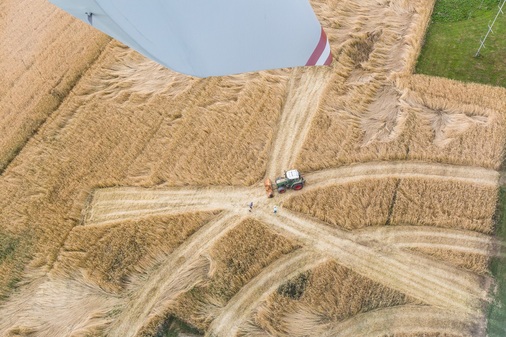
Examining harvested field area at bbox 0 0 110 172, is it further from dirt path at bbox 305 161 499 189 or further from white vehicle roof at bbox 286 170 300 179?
dirt path at bbox 305 161 499 189

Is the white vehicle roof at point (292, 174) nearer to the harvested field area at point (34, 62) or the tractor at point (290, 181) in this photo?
the tractor at point (290, 181)

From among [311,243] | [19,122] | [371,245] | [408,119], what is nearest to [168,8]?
[311,243]

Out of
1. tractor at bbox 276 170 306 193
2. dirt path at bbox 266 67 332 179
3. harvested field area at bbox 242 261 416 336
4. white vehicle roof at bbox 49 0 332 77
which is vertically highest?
white vehicle roof at bbox 49 0 332 77

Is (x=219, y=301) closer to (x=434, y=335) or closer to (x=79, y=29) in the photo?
(x=434, y=335)

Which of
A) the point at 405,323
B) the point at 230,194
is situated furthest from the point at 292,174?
the point at 405,323

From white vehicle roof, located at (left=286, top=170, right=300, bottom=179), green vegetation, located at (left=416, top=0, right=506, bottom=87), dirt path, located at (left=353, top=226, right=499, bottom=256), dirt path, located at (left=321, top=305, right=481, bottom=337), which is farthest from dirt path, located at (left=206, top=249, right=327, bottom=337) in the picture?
green vegetation, located at (left=416, top=0, right=506, bottom=87)

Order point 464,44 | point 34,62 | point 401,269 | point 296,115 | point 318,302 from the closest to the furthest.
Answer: point 318,302
point 401,269
point 296,115
point 464,44
point 34,62

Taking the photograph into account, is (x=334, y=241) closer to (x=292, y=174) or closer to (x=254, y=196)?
(x=292, y=174)
